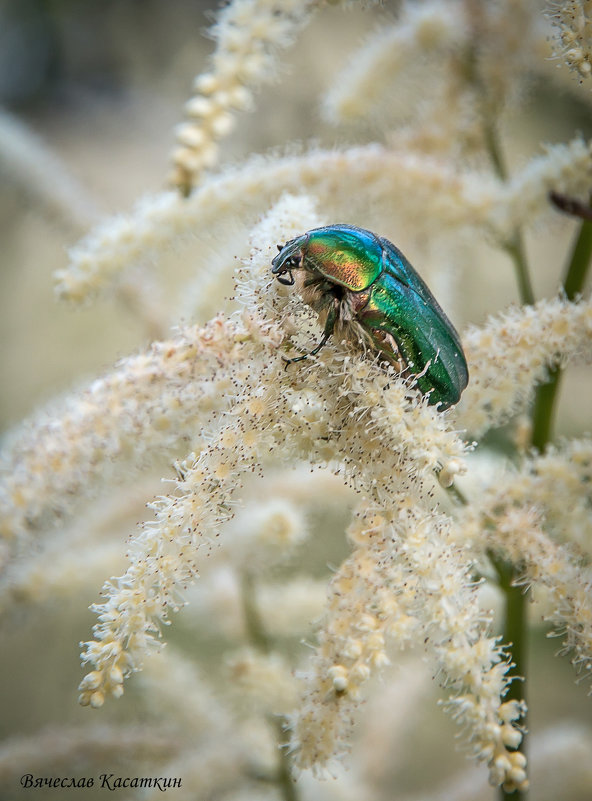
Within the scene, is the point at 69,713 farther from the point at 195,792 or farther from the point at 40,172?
the point at 40,172

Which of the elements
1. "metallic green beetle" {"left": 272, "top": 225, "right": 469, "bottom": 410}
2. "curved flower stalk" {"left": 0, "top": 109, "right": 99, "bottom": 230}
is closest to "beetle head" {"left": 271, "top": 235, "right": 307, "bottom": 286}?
"metallic green beetle" {"left": 272, "top": 225, "right": 469, "bottom": 410}

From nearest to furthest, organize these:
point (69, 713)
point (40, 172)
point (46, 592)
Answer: point (46, 592), point (40, 172), point (69, 713)

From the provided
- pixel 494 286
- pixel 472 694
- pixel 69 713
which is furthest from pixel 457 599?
pixel 494 286

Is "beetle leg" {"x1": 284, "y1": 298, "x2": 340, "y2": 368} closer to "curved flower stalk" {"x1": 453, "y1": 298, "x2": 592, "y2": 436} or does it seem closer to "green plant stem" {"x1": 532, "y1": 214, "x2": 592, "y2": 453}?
"curved flower stalk" {"x1": 453, "y1": 298, "x2": 592, "y2": 436}

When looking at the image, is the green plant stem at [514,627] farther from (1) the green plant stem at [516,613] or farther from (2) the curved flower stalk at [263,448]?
(2) the curved flower stalk at [263,448]

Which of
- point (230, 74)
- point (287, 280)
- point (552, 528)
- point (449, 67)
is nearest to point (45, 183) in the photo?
point (230, 74)

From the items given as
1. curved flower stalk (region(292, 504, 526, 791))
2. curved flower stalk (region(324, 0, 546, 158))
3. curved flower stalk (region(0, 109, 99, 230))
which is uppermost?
curved flower stalk (region(0, 109, 99, 230))
